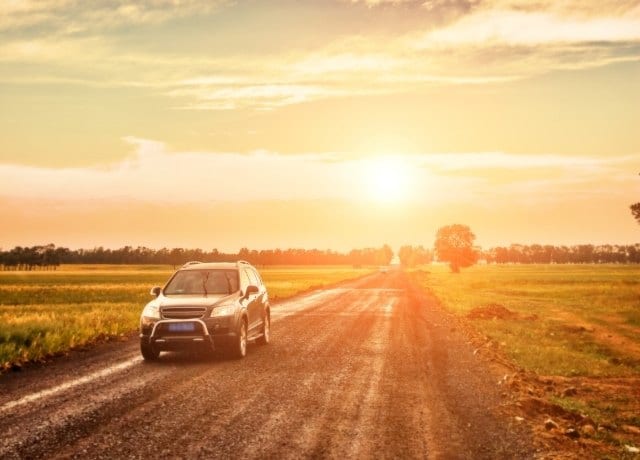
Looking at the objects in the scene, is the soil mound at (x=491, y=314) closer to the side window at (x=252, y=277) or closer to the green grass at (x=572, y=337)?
the green grass at (x=572, y=337)

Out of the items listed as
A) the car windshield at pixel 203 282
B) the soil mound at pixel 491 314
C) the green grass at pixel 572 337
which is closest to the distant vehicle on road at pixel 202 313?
the car windshield at pixel 203 282

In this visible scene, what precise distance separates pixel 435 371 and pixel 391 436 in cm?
510

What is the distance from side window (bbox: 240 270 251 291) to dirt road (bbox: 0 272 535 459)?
5.48 ft

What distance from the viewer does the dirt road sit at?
6547 millimetres

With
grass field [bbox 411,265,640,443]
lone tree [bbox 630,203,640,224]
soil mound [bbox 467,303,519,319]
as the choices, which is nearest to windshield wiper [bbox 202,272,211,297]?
grass field [bbox 411,265,640,443]

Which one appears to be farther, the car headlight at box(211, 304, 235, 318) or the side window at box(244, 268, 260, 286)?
the side window at box(244, 268, 260, 286)

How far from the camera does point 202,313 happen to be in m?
12.6

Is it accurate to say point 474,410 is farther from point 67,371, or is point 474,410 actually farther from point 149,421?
point 67,371

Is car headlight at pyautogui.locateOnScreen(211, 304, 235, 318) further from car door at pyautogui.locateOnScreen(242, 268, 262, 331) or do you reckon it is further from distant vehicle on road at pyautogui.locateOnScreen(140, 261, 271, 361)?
car door at pyautogui.locateOnScreen(242, 268, 262, 331)

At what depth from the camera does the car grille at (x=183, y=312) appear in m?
12.6

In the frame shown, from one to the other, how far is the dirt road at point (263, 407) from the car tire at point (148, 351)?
0.37 meters

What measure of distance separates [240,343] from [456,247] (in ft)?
418

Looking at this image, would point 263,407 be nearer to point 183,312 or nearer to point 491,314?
point 183,312

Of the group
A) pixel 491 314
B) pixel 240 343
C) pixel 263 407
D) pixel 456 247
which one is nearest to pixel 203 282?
pixel 240 343
